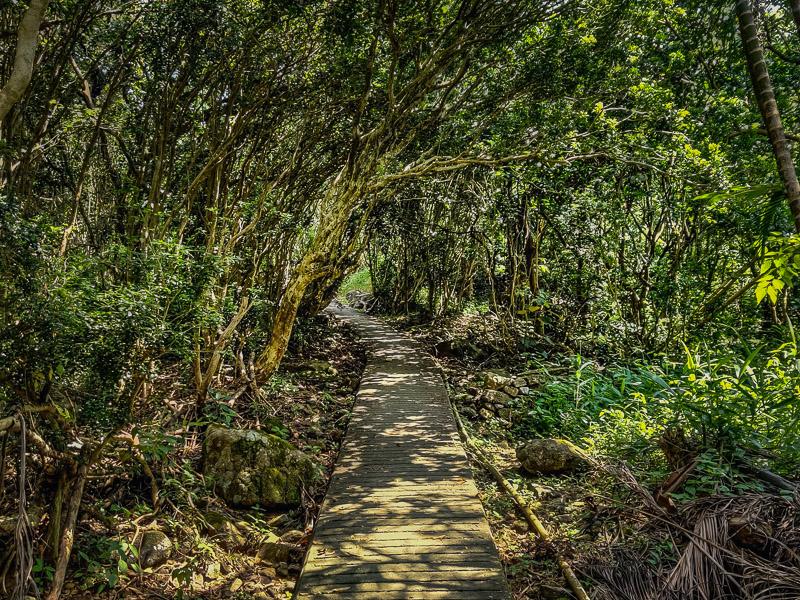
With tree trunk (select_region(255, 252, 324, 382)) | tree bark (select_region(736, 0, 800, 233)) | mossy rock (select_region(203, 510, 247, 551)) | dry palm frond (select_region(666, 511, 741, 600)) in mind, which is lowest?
mossy rock (select_region(203, 510, 247, 551))

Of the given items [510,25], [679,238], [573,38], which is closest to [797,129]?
[679,238]

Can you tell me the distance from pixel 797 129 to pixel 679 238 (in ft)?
8.53

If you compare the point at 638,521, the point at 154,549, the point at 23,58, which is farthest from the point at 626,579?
the point at 23,58

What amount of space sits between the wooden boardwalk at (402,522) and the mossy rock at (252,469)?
1.63 ft

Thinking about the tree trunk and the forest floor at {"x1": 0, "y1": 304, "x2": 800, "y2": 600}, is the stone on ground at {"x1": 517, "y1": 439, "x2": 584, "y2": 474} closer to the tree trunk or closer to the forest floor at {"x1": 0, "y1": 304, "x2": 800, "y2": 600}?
the forest floor at {"x1": 0, "y1": 304, "x2": 800, "y2": 600}

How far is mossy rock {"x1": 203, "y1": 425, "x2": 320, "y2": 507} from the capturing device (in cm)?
476

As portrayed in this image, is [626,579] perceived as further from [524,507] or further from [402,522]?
[402,522]

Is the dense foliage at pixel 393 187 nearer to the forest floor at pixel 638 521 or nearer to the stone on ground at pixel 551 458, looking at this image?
the forest floor at pixel 638 521

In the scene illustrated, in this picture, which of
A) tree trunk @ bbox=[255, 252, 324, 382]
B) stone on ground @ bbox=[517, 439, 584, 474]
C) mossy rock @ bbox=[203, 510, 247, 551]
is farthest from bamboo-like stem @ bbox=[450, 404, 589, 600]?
tree trunk @ bbox=[255, 252, 324, 382]

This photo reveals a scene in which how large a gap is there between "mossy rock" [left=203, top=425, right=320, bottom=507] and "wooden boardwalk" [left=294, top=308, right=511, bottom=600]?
498mm

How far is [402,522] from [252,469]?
191 cm

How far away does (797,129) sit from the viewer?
23.2ft

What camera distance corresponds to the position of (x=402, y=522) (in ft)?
13.6

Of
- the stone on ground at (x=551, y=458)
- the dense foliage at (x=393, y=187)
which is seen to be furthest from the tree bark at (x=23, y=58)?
the stone on ground at (x=551, y=458)
